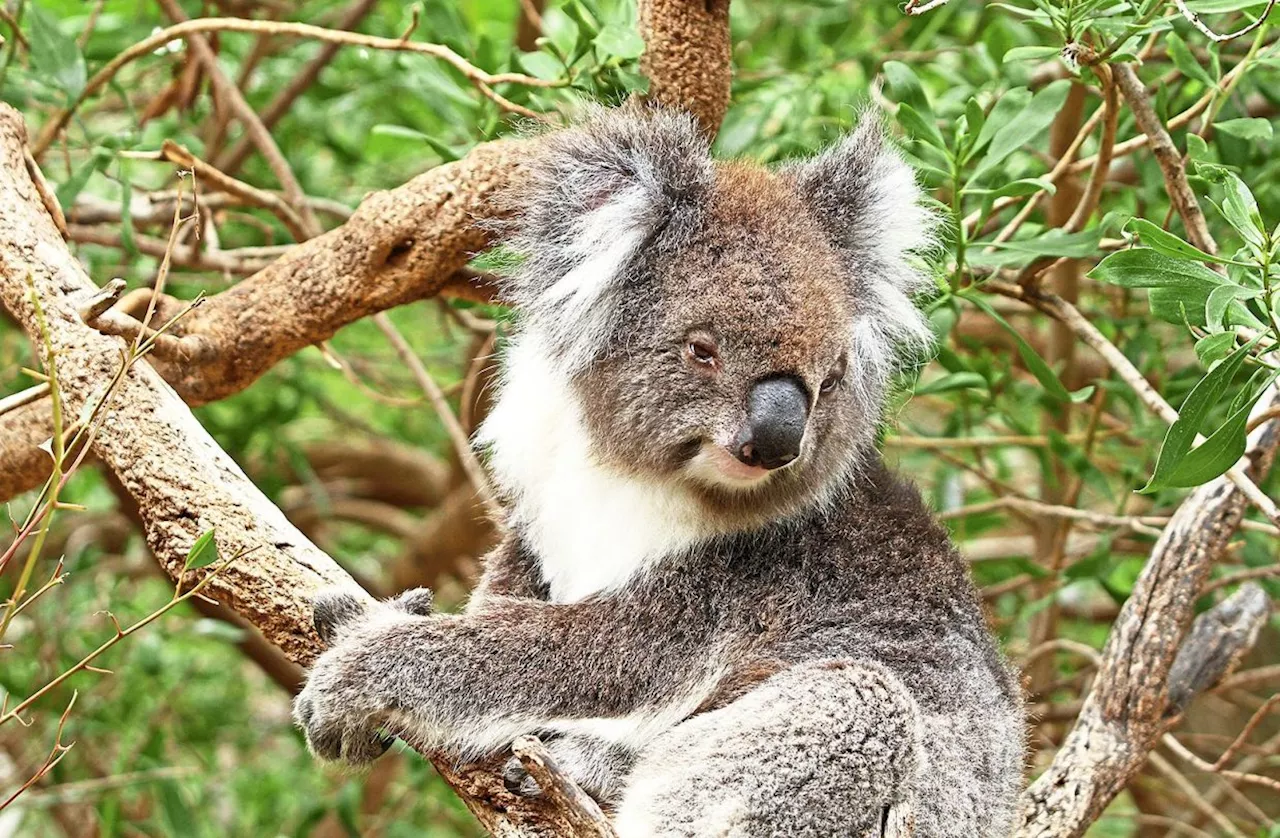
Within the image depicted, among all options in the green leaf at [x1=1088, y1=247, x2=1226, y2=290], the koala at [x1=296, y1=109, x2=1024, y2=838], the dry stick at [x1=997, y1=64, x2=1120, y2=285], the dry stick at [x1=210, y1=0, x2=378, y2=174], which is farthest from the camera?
the dry stick at [x1=210, y1=0, x2=378, y2=174]

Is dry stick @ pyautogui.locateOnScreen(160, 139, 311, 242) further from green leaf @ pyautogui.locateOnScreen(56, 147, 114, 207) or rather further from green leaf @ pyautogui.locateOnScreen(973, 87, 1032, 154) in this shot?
green leaf @ pyautogui.locateOnScreen(973, 87, 1032, 154)

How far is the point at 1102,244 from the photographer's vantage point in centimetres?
347

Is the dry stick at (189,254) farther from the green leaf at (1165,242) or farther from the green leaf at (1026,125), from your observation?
the green leaf at (1165,242)

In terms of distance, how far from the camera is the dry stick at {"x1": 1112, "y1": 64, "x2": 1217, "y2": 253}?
115 inches

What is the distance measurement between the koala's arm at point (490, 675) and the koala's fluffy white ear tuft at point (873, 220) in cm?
83

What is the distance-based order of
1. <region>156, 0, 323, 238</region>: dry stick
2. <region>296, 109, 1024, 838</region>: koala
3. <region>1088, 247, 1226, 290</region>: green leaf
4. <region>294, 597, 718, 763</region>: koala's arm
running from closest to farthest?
<region>1088, 247, 1226, 290</region>: green leaf < <region>296, 109, 1024, 838</region>: koala < <region>294, 597, 718, 763</region>: koala's arm < <region>156, 0, 323, 238</region>: dry stick

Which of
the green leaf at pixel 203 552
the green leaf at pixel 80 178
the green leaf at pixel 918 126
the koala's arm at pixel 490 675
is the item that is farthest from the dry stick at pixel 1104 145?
the green leaf at pixel 80 178

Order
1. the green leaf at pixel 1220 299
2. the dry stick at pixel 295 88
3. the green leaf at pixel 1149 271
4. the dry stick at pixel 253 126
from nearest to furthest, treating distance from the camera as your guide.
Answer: the green leaf at pixel 1220 299 < the green leaf at pixel 1149 271 < the dry stick at pixel 253 126 < the dry stick at pixel 295 88

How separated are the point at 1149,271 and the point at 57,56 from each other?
2.73 metres

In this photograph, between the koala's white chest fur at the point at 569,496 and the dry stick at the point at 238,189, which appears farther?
the dry stick at the point at 238,189

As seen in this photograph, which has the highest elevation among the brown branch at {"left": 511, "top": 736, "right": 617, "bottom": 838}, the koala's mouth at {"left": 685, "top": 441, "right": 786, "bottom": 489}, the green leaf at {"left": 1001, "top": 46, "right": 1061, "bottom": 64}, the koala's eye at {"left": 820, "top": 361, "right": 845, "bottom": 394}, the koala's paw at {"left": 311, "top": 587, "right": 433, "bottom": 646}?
the green leaf at {"left": 1001, "top": 46, "right": 1061, "bottom": 64}

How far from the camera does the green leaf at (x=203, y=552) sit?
2350 millimetres

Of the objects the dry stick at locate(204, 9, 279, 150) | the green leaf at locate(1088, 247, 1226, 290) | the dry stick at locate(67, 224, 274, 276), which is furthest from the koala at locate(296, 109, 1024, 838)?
the dry stick at locate(204, 9, 279, 150)

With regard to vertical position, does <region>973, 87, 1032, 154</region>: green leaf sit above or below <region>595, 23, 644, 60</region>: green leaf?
below
